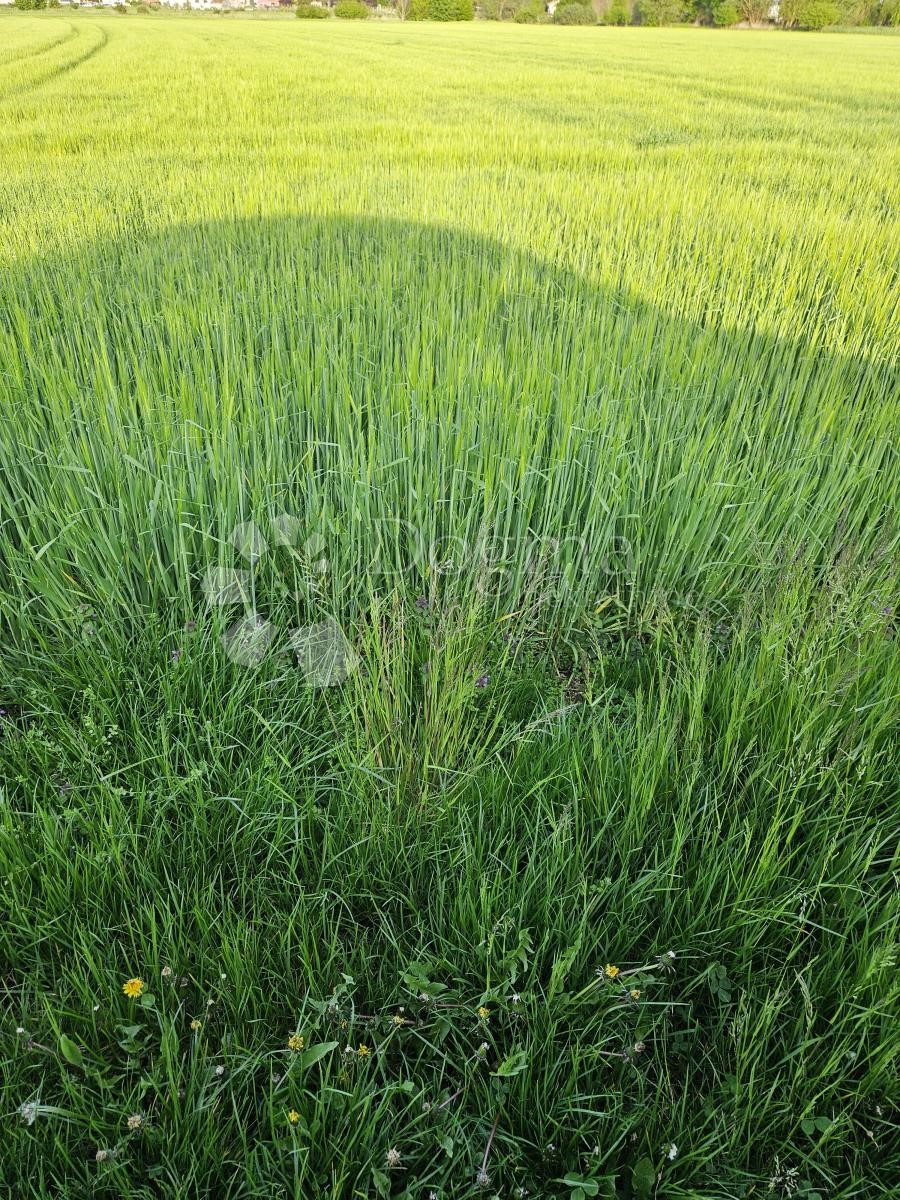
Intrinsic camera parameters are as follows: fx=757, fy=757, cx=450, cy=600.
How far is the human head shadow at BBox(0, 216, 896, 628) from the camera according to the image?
172cm

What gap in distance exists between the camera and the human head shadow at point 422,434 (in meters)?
1.72

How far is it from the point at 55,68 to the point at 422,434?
14203 mm

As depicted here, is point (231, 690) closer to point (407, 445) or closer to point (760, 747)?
point (407, 445)

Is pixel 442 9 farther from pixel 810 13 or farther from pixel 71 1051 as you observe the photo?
pixel 71 1051

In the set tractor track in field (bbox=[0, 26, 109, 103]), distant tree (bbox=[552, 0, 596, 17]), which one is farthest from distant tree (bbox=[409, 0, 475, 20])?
tractor track in field (bbox=[0, 26, 109, 103])

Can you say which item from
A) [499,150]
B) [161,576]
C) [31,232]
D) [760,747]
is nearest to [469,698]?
[760,747]

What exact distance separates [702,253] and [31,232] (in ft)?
10.3

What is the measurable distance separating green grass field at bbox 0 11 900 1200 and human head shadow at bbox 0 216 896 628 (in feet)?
0.06

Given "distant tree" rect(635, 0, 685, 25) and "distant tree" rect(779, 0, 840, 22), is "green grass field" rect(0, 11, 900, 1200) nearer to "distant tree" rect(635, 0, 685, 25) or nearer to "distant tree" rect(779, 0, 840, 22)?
"distant tree" rect(779, 0, 840, 22)

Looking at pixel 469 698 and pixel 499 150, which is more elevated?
pixel 499 150

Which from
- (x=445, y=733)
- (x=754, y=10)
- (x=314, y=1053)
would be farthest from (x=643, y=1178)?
(x=754, y=10)

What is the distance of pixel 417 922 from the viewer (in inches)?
41.2

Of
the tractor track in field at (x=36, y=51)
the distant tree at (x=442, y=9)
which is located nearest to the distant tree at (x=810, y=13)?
the distant tree at (x=442, y=9)

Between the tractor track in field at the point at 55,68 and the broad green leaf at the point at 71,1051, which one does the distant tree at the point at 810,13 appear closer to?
the tractor track in field at the point at 55,68
